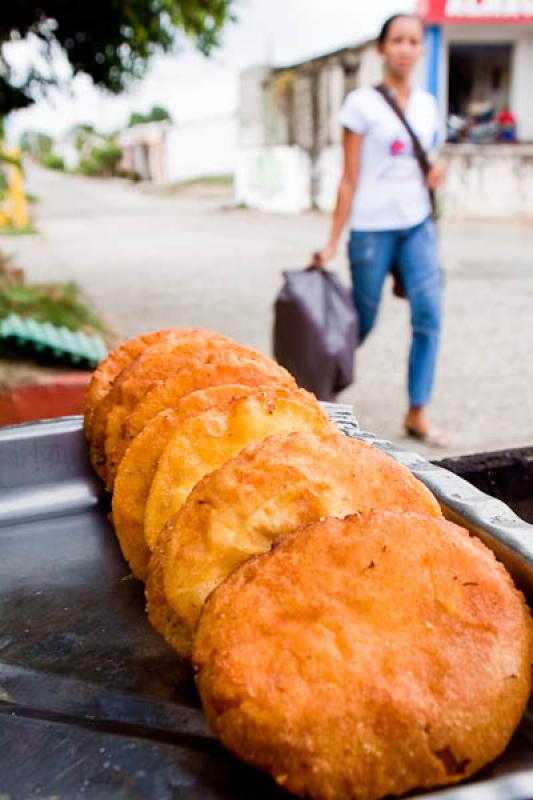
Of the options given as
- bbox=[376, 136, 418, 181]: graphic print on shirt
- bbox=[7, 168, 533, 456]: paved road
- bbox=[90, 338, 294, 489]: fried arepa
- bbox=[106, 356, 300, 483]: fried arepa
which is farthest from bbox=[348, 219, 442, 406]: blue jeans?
bbox=[106, 356, 300, 483]: fried arepa

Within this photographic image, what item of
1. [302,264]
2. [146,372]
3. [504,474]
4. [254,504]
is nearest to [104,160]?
[302,264]

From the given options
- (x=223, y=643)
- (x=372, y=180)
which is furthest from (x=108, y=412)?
→ (x=372, y=180)

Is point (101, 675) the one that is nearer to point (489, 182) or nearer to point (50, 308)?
point (50, 308)

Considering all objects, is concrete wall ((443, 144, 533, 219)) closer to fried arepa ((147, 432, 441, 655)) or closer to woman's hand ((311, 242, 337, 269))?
woman's hand ((311, 242, 337, 269))

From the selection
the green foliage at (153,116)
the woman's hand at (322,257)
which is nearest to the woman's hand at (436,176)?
the woman's hand at (322,257)

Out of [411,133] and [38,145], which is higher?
[38,145]

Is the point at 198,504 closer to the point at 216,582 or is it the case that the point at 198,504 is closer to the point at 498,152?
the point at 216,582

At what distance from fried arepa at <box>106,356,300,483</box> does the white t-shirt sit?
315cm

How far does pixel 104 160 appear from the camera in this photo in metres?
65.6

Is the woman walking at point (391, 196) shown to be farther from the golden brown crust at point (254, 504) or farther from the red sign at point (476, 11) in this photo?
the red sign at point (476, 11)

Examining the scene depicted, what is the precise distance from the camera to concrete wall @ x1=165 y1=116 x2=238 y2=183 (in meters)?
43.0

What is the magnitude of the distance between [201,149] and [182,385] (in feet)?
152

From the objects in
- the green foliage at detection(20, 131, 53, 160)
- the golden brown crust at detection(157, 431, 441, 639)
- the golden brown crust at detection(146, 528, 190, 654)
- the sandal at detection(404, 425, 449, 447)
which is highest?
the green foliage at detection(20, 131, 53, 160)

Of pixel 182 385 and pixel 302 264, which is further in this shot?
pixel 302 264
